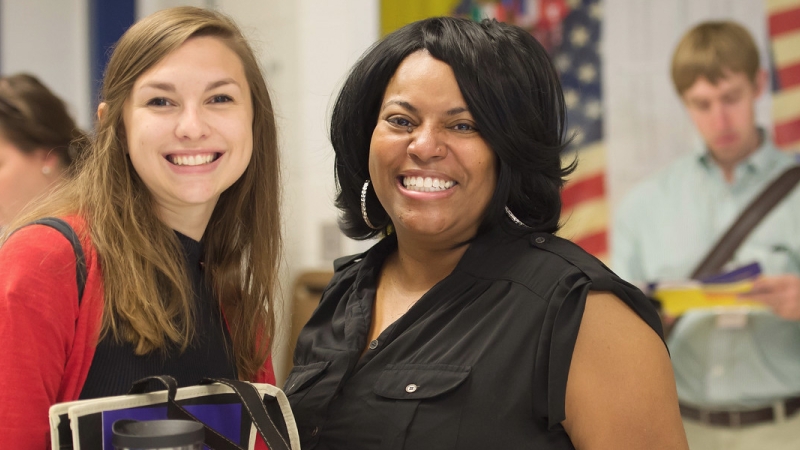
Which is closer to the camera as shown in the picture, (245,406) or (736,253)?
(245,406)

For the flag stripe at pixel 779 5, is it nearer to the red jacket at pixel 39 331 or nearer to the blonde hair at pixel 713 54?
the blonde hair at pixel 713 54

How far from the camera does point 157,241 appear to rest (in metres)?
1.61

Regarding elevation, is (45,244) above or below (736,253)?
above

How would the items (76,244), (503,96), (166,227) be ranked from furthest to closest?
1. (166,227)
2. (503,96)
3. (76,244)

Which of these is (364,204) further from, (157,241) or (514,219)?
(157,241)

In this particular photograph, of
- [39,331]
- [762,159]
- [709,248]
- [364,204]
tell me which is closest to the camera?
[39,331]

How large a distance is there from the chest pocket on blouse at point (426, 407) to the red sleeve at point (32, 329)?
555 mm

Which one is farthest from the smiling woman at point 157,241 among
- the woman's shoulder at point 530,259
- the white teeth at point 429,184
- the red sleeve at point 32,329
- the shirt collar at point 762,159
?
the shirt collar at point 762,159

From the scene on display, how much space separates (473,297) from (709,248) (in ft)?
5.86

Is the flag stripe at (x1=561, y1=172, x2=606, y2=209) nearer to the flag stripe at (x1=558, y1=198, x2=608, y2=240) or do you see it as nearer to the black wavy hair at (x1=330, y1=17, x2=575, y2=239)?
the flag stripe at (x1=558, y1=198, x2=608, y2=240)

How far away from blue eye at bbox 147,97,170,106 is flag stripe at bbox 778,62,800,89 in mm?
2225

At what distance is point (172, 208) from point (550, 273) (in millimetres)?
738

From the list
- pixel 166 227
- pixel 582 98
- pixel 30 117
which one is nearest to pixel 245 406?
pixel 166 227

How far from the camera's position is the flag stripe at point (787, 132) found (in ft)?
9.62
